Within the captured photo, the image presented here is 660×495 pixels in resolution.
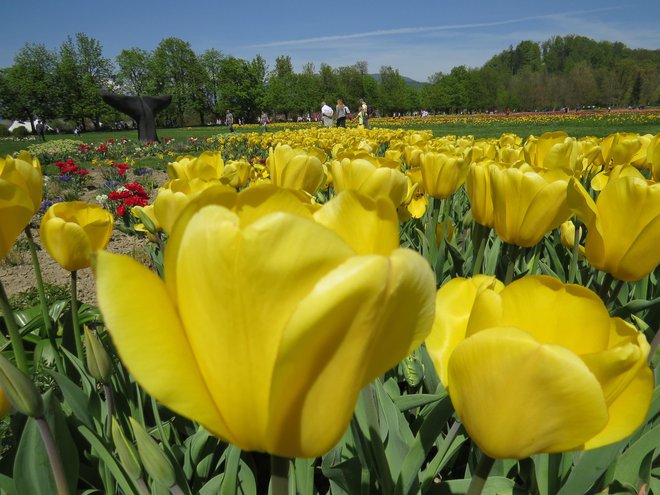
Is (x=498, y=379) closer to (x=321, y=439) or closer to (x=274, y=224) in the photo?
(x=321, y=439)

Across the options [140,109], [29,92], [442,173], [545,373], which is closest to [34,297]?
[442,173]

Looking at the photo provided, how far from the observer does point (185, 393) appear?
534mm

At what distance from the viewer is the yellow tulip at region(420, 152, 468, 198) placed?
246 cm

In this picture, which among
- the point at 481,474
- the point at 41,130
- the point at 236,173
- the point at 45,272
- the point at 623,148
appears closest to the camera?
the point at 481,474

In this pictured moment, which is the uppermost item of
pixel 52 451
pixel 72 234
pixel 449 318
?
pixel 72 234

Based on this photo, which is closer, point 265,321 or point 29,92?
point 265,321

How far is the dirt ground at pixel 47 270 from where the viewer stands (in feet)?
14.6

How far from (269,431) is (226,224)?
9.6 inches

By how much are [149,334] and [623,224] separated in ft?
4.12

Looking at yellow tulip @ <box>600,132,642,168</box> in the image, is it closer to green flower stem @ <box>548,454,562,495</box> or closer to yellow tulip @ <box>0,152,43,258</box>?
green flower stem @ <box>548,454,562,495</box>

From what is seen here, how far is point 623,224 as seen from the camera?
1.28 meters

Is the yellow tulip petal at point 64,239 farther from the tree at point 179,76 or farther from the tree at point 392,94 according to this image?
the tree at point 392,94

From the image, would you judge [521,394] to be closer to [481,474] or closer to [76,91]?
[481,474]

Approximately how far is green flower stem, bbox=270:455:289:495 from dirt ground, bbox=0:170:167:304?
386 centimetres
